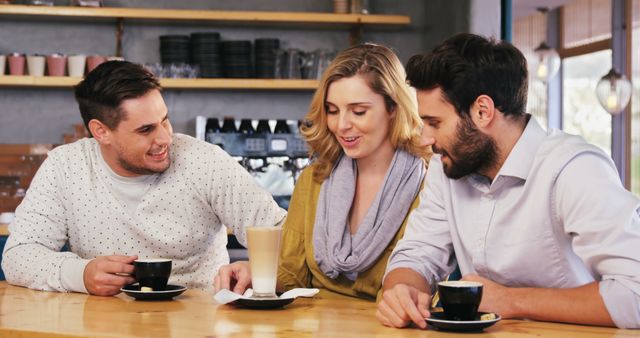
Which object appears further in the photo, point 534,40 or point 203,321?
point 534,40

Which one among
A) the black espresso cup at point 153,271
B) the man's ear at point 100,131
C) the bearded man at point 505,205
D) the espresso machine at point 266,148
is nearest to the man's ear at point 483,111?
the bearded man at point 505,205

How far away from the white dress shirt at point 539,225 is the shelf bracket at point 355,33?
11.2 ft

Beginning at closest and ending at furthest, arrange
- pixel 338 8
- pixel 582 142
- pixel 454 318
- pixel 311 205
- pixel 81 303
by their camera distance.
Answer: pixel 454 318, pixel 582 142, pixel 81 303, pixel 311 205, pixel 338 8

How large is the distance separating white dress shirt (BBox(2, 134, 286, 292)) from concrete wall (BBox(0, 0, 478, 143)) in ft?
9.11

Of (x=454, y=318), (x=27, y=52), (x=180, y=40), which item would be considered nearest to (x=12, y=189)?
(x=27, y=52)

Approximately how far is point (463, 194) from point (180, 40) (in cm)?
346

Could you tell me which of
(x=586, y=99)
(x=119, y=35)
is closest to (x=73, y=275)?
(x=119, y=35)

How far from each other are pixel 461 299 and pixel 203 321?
0.52 m

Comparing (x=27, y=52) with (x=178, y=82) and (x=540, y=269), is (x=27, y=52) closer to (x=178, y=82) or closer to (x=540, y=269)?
(x=178, y=82)

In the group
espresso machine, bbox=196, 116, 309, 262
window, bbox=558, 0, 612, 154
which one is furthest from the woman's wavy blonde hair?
window, bbox=558, 0, 612, 154

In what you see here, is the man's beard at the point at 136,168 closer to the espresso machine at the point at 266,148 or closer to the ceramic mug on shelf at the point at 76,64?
the espresso machine at the point at 266,148

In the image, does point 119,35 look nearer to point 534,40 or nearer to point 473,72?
point 473,72

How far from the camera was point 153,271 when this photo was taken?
216 cm

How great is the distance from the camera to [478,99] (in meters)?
2.11
